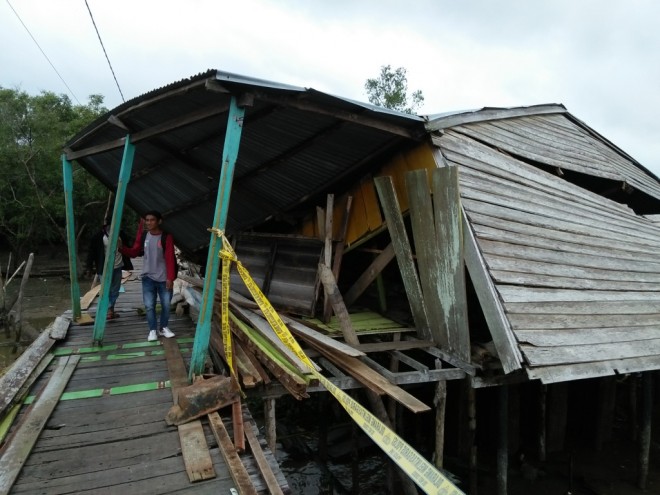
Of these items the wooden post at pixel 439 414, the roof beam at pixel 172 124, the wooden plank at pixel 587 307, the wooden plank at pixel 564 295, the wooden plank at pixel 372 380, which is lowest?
the wooden post at pixel 439 414

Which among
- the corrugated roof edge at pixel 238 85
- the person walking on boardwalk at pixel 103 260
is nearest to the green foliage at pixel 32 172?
the person walking on boardwalk at pixel 103 260

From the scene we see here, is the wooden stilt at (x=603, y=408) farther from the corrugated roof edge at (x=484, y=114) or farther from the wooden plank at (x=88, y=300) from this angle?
the wooden plank at (x=88, y=300)

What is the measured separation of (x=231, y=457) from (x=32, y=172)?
24.7 metres

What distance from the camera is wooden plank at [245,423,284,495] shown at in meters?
2.92

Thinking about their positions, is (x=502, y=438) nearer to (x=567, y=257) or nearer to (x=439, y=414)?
(x=439, y=414)

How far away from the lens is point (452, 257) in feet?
16.1

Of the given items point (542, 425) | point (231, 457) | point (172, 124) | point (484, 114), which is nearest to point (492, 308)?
point (231, 457)

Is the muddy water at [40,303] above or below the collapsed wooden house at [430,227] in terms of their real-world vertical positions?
below

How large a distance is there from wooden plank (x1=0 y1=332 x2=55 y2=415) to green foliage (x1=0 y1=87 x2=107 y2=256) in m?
19.7

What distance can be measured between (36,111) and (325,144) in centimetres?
2359

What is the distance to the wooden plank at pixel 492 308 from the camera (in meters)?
4.10

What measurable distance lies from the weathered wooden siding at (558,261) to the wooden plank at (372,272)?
1.32 meters

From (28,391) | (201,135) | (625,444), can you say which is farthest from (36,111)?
(625,444)

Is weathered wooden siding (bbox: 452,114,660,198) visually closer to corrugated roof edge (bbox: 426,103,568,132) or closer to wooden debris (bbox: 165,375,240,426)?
corrugated roof edge (bbox: 426,103,568,132)
